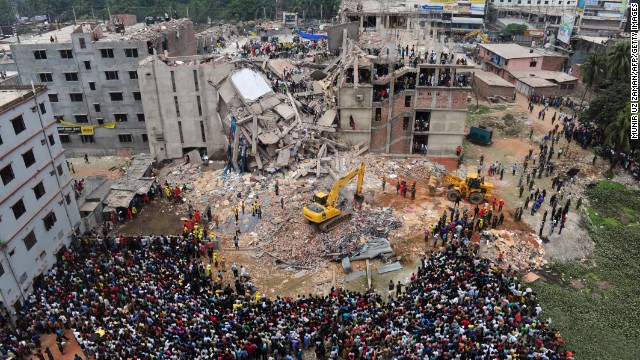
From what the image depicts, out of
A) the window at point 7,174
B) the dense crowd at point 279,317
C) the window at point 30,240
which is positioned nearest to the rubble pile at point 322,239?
the dense crowd at point 279,317

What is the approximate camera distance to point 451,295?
20.2m

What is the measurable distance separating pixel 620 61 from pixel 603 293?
29978 millimetres

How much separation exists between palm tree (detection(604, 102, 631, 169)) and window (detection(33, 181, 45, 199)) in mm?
39060

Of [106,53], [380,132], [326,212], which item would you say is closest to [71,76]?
[106,53]

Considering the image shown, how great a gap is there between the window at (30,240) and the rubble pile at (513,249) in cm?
2417

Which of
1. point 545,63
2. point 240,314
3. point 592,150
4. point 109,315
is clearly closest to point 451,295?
point 240,314

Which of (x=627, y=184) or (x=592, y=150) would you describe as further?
(x=592, y=150)

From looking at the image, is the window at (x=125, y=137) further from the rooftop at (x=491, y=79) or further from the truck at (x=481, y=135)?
the rooftop at (x=491, y=79)

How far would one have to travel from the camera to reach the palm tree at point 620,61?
140 feet

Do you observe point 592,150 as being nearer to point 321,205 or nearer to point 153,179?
A: point 321,205

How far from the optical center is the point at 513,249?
83.7 feet

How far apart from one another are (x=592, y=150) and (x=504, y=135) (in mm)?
7496

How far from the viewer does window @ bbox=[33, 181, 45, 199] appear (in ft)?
79.8

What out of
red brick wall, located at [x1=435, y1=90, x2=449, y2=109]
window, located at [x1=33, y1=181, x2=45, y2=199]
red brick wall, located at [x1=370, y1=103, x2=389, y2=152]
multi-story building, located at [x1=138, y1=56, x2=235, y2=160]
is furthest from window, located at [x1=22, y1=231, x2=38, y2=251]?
red brick wall, located at [x1=435, y1=90, x2=449, y2=109]
